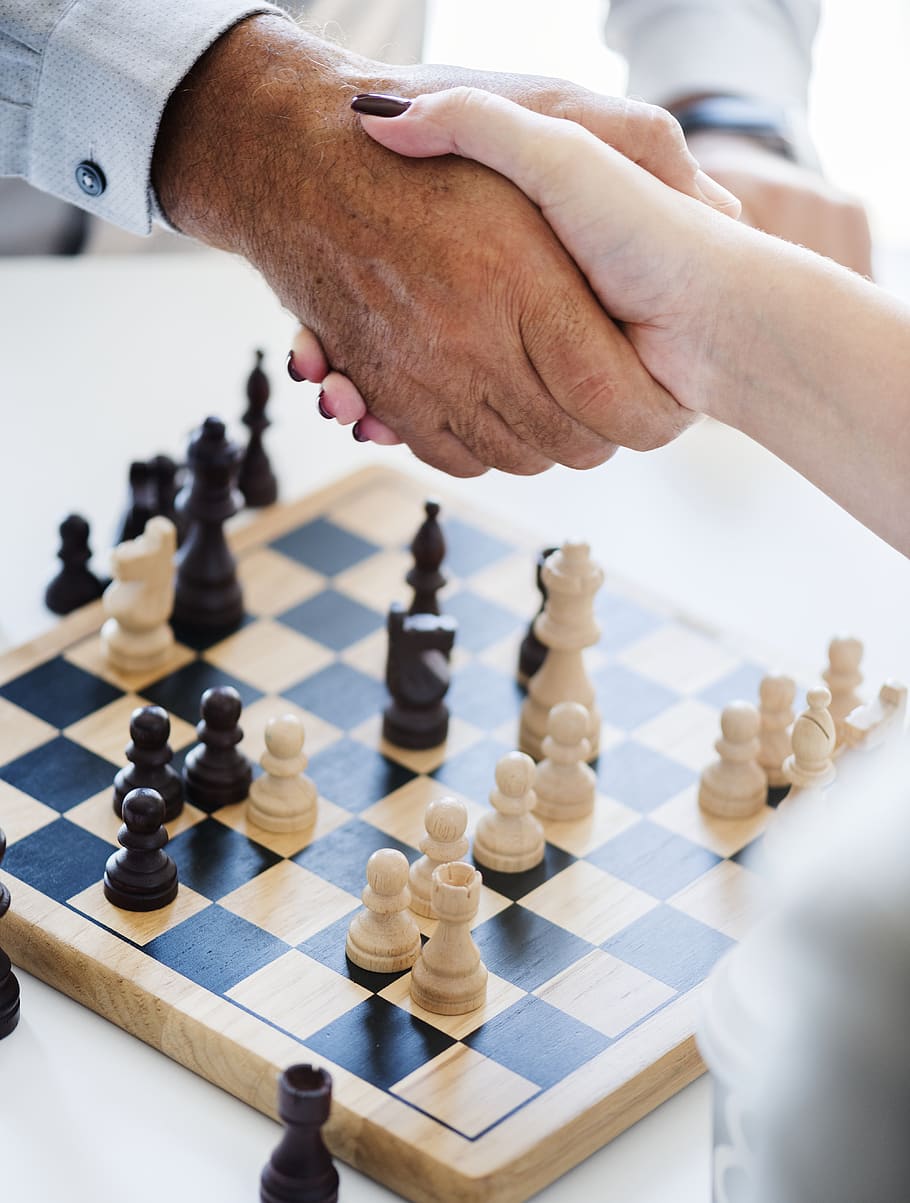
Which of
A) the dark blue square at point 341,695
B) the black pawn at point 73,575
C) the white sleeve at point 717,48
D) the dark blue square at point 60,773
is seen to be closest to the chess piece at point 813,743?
the dark blue square at point 341,695

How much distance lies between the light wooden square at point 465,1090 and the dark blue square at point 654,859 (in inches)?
10.6

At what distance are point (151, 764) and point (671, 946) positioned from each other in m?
0.46

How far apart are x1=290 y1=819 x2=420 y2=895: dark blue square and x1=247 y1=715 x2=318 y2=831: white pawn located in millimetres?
29

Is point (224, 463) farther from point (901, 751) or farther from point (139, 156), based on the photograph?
point (901, 751)

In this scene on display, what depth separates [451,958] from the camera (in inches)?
48.1

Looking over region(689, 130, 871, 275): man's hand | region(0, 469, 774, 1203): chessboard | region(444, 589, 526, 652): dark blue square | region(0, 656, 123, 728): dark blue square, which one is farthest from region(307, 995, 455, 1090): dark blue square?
region(689, 130, 871, 275): man's hand

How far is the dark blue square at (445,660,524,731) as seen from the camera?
1.64 m

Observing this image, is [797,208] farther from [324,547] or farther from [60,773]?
[60,773]

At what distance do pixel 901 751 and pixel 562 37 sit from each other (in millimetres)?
3413

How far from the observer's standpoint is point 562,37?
388 cm

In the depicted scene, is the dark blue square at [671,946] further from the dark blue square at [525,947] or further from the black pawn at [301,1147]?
the black pawn at [301,1147]

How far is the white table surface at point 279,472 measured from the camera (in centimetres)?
179

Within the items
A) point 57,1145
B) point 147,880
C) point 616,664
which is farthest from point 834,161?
point 57,1145

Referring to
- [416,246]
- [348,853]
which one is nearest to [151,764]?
[348,853]
